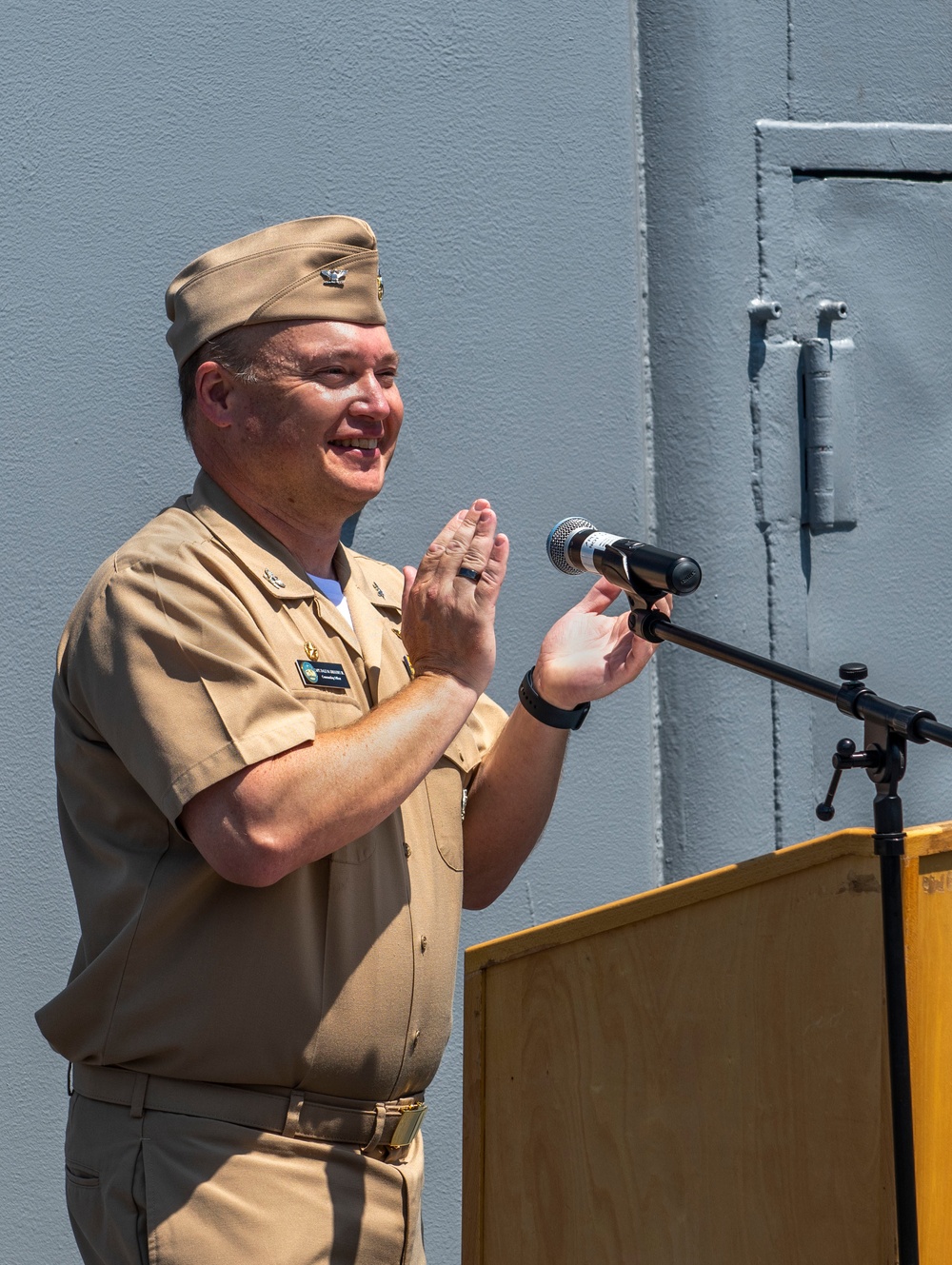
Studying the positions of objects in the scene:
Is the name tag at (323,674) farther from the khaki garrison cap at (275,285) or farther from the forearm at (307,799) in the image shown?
the khaki garrison cap at (275,285)

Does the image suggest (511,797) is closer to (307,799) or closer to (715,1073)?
(307,799)

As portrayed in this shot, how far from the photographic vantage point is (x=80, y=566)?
2.90 m

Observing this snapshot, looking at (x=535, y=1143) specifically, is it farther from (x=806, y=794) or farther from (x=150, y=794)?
(x=806, y=794)

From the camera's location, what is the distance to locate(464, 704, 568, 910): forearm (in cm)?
226

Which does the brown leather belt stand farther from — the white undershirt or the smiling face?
the smiling face

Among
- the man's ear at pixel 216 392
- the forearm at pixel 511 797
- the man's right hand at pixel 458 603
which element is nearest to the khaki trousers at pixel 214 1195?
the forearm at pixel 511 797

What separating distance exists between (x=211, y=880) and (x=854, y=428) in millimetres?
2009

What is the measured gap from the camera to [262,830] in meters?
1.75

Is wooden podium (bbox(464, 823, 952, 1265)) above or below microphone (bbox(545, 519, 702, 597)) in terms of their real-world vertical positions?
below

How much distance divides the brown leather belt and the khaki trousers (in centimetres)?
1

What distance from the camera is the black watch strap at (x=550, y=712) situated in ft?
7.36

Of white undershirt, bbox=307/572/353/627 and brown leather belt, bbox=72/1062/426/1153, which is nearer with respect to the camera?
brown leather belt, bbox=72/1062/426/1153

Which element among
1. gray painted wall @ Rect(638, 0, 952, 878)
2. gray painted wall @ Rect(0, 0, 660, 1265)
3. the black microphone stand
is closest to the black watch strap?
the black microphone stand

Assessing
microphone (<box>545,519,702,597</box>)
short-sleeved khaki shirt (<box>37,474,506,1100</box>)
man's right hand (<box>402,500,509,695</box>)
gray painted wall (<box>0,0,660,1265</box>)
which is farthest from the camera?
gray painted wall (<box>0,0,660,1265</box>)
